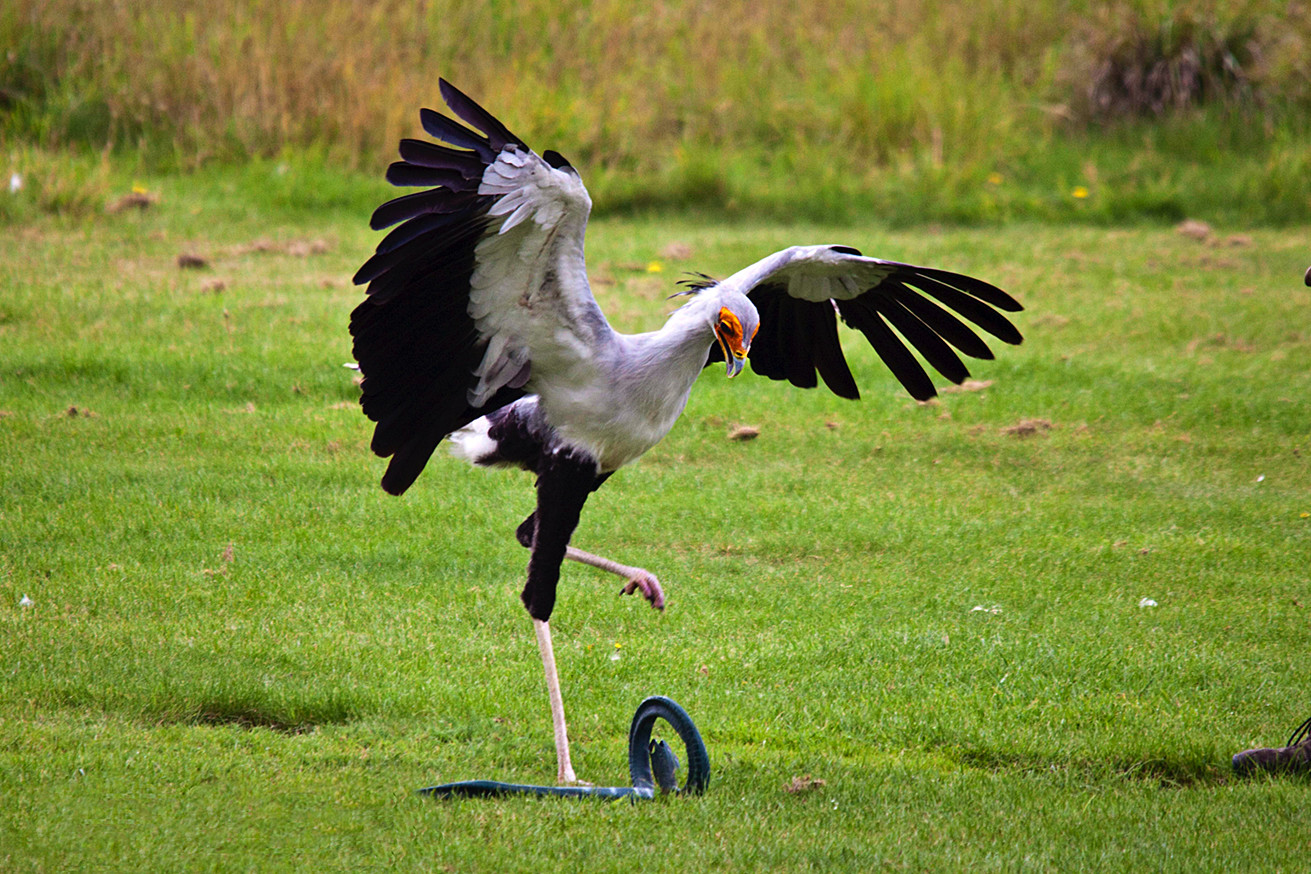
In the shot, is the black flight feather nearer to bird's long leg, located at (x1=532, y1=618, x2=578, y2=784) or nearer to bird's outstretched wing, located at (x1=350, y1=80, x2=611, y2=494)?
bird's outstretched wing, located at (x1=350, y1=80, x2=611, y2=494)

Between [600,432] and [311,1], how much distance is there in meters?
11.3

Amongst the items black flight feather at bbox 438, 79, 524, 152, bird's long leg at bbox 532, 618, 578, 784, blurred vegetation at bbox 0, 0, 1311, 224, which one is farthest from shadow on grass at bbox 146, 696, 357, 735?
blurred vegetation at bbox 0, 0, 1311, 224

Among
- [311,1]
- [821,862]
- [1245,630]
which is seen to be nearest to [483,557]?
[821,862]

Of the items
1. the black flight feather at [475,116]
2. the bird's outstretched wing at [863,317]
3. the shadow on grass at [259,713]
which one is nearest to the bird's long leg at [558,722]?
the shadow on grass at [259,713]

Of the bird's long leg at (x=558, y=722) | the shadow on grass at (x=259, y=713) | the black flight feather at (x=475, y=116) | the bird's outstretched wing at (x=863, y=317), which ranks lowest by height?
the shadow on grass at (x=259, y=713)

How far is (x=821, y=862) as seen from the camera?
4184 mm

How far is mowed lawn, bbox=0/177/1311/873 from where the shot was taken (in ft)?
14.4

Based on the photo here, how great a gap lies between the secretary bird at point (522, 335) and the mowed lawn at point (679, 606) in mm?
792

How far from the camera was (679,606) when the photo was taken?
6.35m

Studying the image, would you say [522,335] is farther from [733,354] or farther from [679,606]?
[679,606]

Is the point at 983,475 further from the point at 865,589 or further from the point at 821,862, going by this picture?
the point at 821,862

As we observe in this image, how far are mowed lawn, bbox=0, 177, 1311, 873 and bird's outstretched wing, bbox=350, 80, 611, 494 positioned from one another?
123 centimetres

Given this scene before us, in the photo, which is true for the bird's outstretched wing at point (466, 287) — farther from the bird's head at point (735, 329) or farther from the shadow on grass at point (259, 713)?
the shadow on grass at point (259, 713)

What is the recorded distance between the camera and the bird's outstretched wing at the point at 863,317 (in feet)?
17.2
